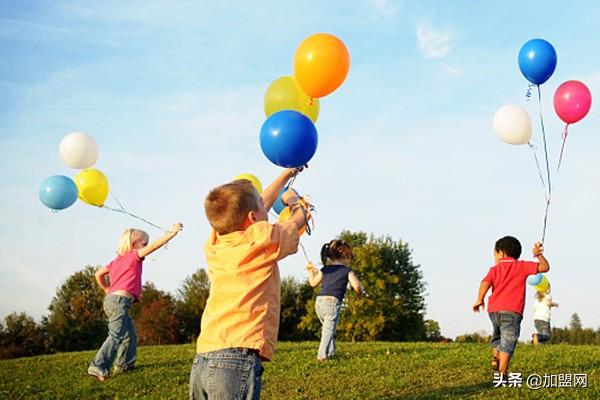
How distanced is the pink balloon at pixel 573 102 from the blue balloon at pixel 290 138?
5.85 meters

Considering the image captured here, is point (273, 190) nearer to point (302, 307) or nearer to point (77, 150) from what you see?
point (77, 150)

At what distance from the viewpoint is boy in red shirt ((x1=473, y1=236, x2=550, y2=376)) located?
764 cm

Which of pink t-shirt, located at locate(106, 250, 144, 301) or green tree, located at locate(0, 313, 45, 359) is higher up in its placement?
pink t-shirt, located at locate(106, 250, 144, 301)

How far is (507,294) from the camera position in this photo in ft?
25.5

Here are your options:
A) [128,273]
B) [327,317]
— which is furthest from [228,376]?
[327,317]

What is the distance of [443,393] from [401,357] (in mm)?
2947

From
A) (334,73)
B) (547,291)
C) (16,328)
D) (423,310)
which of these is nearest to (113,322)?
(334,73)

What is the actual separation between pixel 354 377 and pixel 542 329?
1090cm

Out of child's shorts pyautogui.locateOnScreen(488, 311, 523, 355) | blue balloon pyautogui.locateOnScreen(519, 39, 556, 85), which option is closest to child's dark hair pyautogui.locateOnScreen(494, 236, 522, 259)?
child's shorts pyautogui.locateOnScreen(488, 311, 523, 355)

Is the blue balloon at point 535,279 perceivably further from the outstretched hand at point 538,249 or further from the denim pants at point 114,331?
the denim pants at point 114,331

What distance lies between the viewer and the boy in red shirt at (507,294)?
25.1 feet

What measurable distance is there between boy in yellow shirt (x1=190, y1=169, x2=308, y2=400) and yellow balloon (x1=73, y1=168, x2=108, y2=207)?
7.55 meters

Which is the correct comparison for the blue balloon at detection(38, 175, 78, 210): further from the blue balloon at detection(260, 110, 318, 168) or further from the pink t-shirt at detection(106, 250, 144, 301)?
the blue balloon at detection(260, 110, 318, 168)

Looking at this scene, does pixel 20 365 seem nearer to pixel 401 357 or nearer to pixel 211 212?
pixel 401 357
